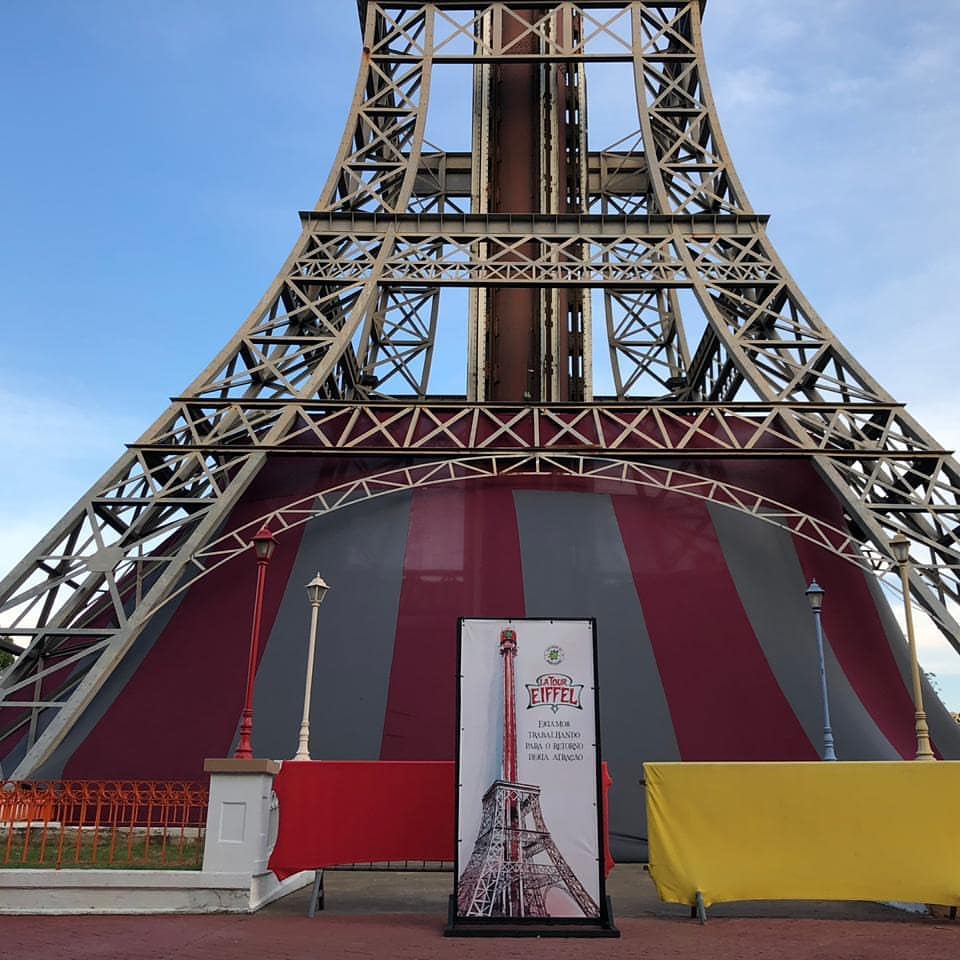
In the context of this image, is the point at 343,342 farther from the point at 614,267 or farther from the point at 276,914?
the point at 276,914

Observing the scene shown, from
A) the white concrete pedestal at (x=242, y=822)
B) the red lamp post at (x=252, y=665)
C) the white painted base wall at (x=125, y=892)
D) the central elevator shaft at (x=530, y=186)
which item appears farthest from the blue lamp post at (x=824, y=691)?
the central elevator shaft at (x=530, y=186)

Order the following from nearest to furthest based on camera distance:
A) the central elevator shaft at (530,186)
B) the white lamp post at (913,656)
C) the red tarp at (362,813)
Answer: the red tarp at (362,813) → the white lamp post at (913,656) → the central elevator shaft at (530,186)

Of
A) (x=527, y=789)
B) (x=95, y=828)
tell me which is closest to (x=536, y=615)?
(x=527, y=789)

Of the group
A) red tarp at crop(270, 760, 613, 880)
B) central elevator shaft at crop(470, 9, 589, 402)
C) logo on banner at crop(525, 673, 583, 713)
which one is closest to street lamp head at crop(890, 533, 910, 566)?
logo on banner at crop(525, 673, 583, 713)

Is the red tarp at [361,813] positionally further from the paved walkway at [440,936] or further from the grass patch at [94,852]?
the grass patch at [94,852]

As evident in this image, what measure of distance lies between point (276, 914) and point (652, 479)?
28.9 ft

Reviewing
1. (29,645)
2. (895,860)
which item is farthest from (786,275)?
(29,645)

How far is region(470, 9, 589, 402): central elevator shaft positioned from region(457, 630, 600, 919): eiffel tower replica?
43.6 ft

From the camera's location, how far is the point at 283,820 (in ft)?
27.1

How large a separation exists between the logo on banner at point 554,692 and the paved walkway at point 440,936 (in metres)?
1.73

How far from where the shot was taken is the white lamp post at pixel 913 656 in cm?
1006

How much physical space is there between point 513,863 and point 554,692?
4.48ft

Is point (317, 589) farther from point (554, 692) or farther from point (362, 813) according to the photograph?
point (554, 692)

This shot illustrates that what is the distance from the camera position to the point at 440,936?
7.05 meters
